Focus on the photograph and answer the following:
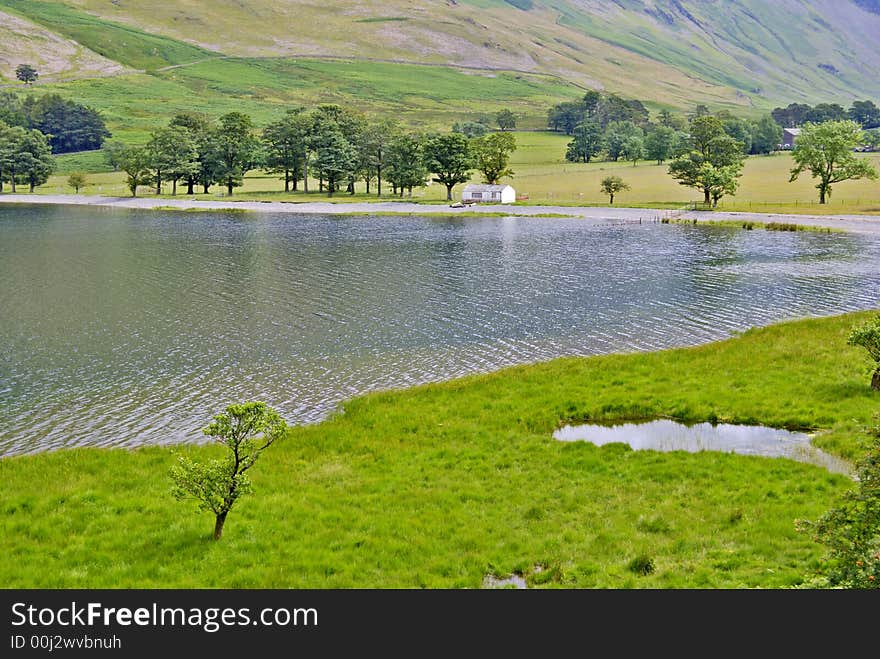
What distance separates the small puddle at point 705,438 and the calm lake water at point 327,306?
12413 millimetres

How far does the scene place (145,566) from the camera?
757 inches

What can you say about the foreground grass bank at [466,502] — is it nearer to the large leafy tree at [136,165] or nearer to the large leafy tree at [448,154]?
the large leafy tree at [448,154]

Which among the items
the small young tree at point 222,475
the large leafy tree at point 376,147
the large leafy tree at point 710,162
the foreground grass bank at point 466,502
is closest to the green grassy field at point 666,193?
the large leafy tree at point 710,162

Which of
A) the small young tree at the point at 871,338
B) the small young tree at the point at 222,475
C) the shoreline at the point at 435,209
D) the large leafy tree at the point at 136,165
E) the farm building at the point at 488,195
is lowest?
the small young tree at the point at 222,475

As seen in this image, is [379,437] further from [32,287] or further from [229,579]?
[32,287]

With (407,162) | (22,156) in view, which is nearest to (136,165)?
(22,156)

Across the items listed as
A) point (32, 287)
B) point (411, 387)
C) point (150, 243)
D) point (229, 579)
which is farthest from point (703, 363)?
point (150, 243)

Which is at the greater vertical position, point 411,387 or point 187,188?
point 187,188

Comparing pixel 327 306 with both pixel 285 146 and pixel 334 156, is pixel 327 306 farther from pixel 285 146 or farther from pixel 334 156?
pixel 285 146

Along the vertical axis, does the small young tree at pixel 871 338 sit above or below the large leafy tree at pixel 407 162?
below

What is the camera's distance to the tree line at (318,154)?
557 feet
